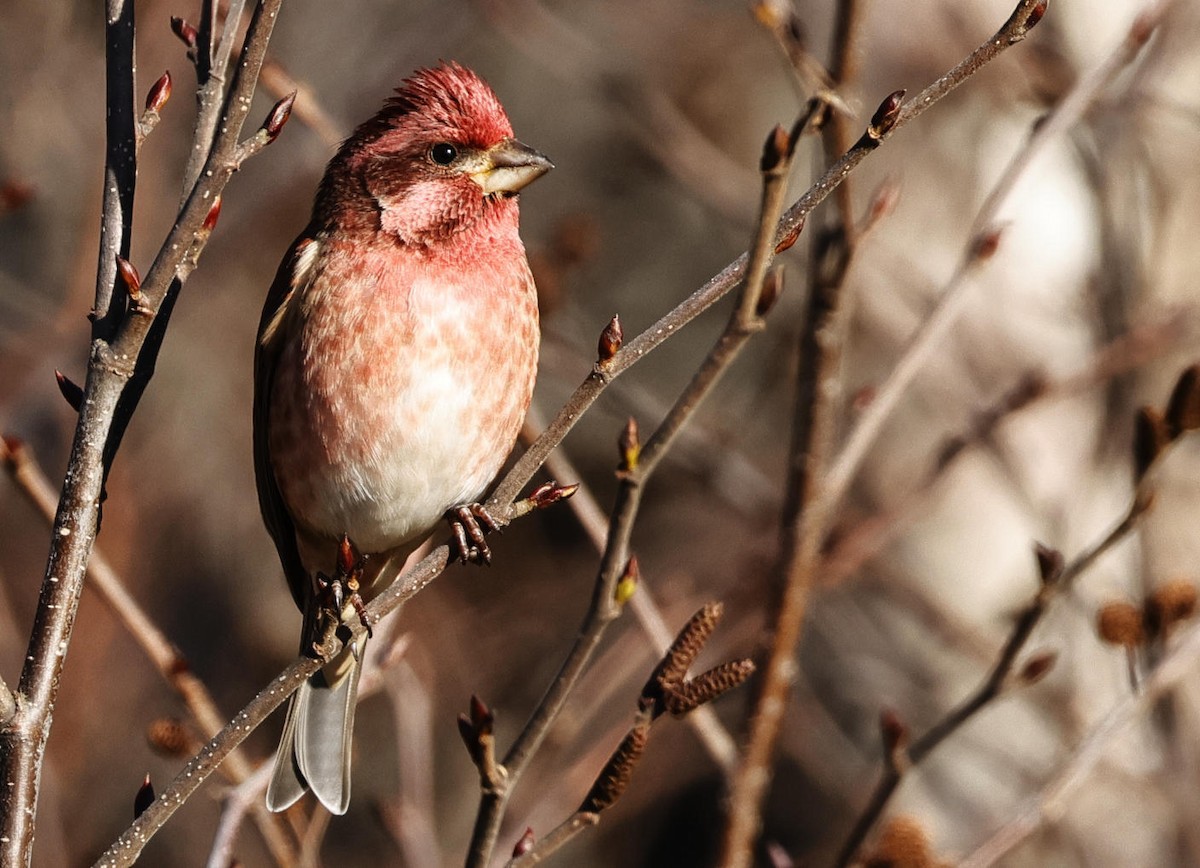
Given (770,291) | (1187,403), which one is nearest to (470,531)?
(770,291)

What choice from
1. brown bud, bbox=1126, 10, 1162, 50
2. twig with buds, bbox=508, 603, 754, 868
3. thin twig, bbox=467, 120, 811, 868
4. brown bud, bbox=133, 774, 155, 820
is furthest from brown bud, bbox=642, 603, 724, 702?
brown bud, bbox=1126, 10, 1162, 50

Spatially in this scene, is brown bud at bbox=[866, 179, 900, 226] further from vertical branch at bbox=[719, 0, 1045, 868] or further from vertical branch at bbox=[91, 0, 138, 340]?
vertical branch at bbox=[91, 0, 138, 340]

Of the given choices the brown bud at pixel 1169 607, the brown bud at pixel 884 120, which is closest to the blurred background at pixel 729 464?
the brown bud at pixel 1169 607

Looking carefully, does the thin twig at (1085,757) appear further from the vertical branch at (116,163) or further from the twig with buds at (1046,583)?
the vertical branch at (116,163)

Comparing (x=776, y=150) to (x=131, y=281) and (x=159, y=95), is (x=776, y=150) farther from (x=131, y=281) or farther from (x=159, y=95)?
(x=159, y=95)

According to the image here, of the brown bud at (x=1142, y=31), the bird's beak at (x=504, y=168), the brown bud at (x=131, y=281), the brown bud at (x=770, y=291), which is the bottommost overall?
the brown bud at (x=1142, y=31)

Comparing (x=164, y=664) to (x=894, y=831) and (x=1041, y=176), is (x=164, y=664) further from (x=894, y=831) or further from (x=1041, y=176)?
(x=1041, y=176)

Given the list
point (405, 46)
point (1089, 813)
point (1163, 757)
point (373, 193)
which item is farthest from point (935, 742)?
point (405, 46)
